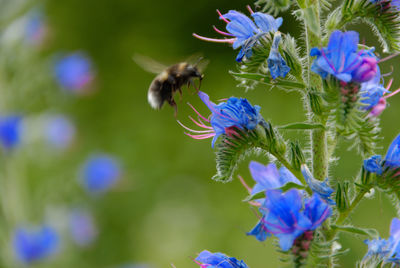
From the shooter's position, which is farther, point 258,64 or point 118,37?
point 118,37

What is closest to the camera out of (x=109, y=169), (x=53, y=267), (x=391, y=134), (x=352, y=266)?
(x=53, y=267)

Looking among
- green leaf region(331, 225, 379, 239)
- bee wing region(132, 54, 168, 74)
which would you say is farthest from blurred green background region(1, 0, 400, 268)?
green leaf region(331, 225, 379, 239)

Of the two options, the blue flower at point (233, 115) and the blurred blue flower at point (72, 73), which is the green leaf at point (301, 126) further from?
the blurred blue flower at point (72, 73)

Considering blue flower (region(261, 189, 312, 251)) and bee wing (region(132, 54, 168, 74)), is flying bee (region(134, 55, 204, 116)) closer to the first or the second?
bee wing (region(132, 54, 168, 74))

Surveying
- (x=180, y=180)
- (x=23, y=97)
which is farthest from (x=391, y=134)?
(x=23, y=97)

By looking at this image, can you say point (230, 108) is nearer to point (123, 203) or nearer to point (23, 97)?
point (23, 97)
